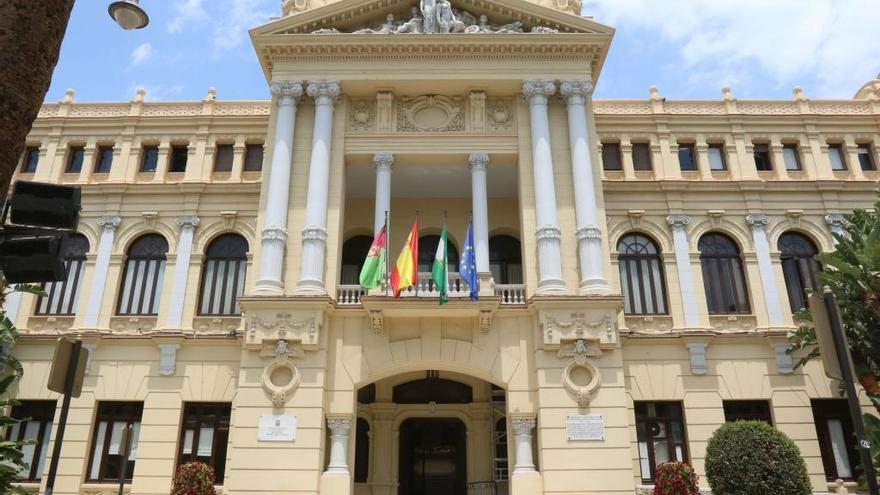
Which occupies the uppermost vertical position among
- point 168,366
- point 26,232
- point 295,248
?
point 295,248

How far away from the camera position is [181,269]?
2414 centimetres

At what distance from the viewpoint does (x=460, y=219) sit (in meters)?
25.3

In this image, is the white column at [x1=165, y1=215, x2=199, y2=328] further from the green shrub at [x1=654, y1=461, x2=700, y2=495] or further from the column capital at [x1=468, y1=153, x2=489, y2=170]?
the green shrub at [x1=654, y1=461, x2=700, y2=495]

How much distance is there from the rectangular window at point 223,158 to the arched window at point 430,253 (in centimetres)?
825

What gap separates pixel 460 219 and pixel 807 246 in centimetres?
1301

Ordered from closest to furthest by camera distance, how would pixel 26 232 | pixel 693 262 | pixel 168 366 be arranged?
1. pixel 26 232
2. pixel 168 366
3. pixel 693 262

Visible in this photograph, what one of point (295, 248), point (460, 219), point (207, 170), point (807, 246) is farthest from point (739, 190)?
point (207, 170)

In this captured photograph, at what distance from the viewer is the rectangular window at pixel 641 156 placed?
26.0 meters

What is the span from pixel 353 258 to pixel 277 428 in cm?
867

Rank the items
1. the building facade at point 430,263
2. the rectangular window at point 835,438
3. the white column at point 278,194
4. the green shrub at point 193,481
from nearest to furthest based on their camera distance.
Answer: the green shrub at point 193,481 < the building facade at point 430,263 < the white column at point 278,194 < the rectangular window at point 835,438

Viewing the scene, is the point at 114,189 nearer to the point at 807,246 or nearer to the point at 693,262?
the point at 693,262

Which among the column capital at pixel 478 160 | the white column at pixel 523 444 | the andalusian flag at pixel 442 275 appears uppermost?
the column capital at pixel 478 160

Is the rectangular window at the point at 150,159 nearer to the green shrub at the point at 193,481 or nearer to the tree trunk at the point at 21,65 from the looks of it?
the green shrub at the point at 193,481

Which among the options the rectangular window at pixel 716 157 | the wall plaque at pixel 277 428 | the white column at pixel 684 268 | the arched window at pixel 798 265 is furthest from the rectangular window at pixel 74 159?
the arched window at pixel 798 265
